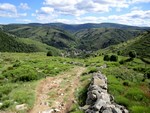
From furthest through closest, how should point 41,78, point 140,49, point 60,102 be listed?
point 140,49, point 41,78, point 60,102

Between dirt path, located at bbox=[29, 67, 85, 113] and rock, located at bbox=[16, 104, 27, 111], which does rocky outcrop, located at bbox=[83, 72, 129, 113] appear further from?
rock, located at bbox=[16, 104, 27, 111]

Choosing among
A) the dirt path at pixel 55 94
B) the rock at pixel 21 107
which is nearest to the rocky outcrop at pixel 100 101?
the dirt path at pixel 55 94

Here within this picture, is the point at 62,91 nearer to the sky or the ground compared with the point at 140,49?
nearer to the sky

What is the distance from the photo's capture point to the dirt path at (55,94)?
2208 cm

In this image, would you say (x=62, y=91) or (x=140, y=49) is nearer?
(x=62, y=91)

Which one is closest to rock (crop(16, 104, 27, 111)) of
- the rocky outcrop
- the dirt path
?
the dirt path

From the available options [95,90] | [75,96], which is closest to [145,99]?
[95,90]

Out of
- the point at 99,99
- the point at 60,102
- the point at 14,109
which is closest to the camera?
the point at 99,99

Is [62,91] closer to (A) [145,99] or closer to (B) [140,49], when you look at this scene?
(A) [145,99]

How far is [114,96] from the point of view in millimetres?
22750

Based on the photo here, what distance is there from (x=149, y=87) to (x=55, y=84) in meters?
11.0

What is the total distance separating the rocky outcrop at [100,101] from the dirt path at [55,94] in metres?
2.32

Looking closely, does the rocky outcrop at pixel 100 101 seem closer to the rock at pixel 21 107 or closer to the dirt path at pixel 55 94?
the dirt path at pixel 55 94

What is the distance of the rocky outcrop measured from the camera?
58.3 ft
